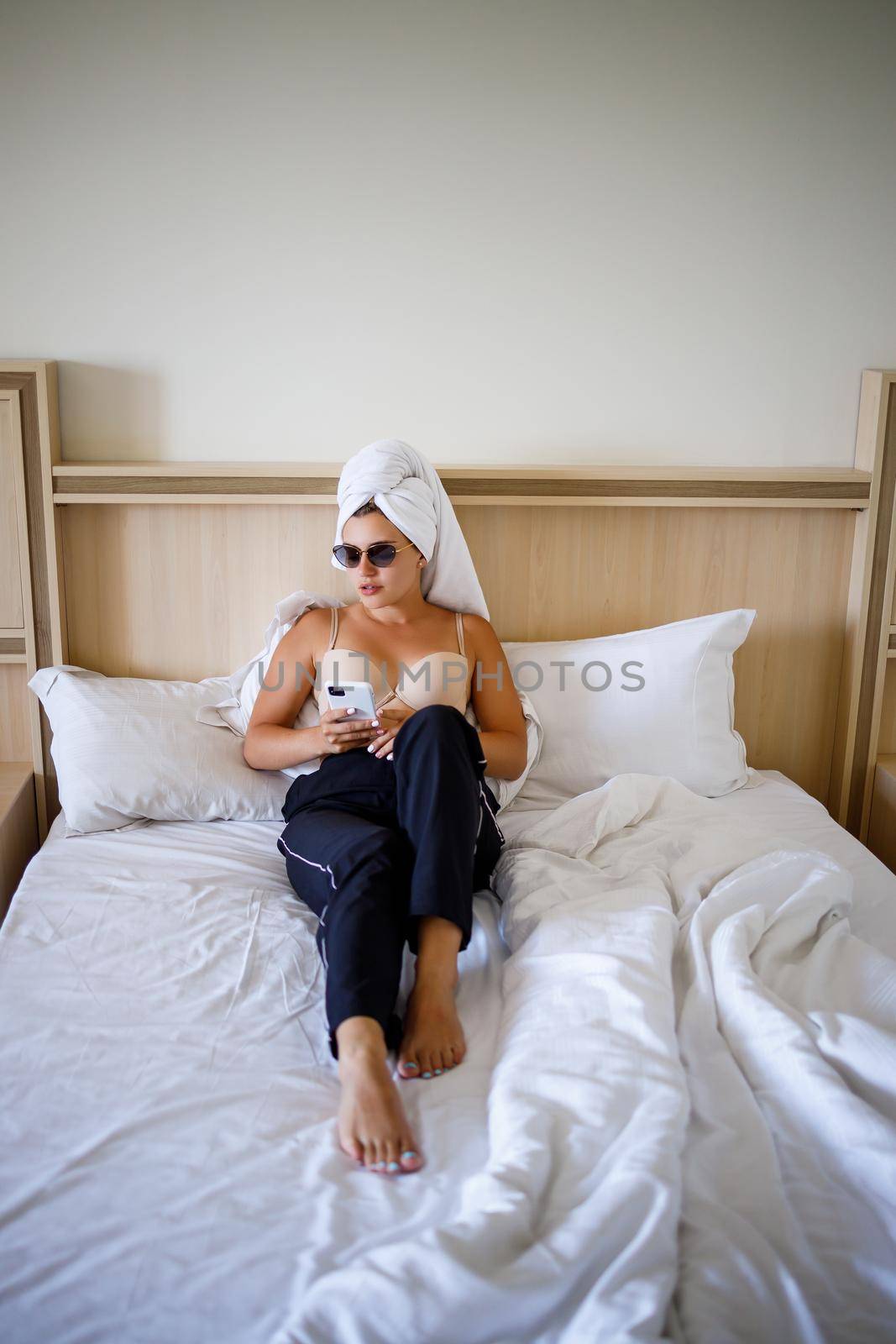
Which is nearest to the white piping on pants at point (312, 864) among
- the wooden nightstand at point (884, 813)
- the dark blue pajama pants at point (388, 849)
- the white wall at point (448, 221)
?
the dark blue pajama pants at point (388, 849)

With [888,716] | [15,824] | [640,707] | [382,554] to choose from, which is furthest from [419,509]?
[888,716]

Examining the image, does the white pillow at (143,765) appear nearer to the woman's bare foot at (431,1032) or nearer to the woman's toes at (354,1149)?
the woman's bare foot at (431,1032)

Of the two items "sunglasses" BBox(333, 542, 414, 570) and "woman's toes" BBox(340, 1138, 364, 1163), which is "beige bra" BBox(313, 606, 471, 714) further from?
"woman's toes" BBox(340, 1138, 364, 1163)

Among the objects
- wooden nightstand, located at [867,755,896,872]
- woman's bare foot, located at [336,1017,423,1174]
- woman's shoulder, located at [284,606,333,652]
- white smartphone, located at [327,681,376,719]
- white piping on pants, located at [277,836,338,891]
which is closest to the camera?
woman's bare foot, located at [336,1017,423,1174]

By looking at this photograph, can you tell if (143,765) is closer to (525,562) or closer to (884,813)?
(525,562)

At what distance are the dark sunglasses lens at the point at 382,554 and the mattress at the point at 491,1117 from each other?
65 centimetres

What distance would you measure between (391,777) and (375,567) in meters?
0.44

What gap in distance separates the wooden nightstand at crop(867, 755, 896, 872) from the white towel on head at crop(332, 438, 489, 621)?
1116mm

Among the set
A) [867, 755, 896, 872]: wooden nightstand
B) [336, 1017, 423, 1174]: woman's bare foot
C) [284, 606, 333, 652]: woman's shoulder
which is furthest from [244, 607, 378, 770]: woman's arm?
[867, 755, 896, 872]: wooden nightstand

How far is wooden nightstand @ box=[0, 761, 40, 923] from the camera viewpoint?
2150 millimetres

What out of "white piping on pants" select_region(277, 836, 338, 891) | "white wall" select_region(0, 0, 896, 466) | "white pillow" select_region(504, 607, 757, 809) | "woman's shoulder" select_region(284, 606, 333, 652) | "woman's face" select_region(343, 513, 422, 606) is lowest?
"white piping on pants" select_region(277, 836, 338, 891)

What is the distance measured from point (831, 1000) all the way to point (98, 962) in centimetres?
111

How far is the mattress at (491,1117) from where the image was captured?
99 cm

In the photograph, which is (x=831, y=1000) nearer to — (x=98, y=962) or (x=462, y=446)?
(x=98, y=962)
